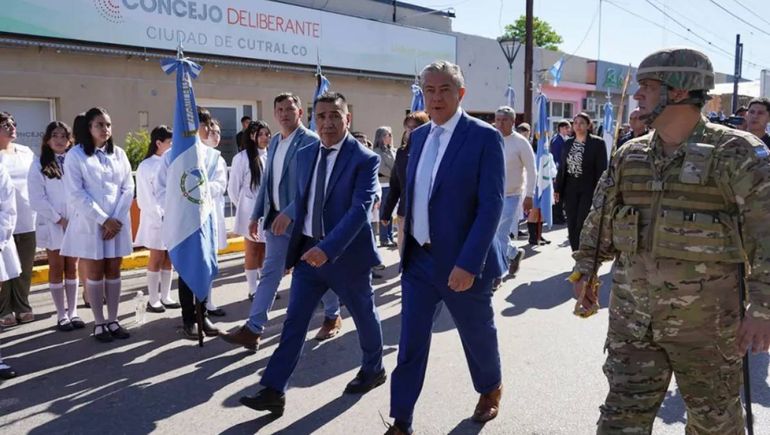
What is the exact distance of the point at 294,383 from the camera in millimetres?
4648

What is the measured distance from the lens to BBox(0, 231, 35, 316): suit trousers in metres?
6.13

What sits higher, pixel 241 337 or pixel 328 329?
pixel 241 337

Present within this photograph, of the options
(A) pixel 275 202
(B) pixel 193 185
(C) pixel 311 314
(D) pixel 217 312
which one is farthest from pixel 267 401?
(D) pixel 217 312

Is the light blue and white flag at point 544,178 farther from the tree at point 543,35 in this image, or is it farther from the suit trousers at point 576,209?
the tree at point 543,35

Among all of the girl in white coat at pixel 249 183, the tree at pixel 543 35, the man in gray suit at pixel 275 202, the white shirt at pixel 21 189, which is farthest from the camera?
the tree at pixel 543 35

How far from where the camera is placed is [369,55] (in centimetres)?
2027

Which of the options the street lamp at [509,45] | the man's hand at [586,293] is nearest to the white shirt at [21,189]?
the man's hand at [586,293]

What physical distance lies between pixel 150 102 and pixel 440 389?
41.5 ft

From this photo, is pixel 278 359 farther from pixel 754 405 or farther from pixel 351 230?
pixel 754 405

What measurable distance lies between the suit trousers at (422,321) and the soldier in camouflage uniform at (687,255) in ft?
3.19

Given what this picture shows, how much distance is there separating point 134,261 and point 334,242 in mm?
5899

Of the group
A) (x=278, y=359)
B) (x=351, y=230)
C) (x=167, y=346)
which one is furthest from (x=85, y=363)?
(x=351, y=230)

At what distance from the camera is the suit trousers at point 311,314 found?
161 inches

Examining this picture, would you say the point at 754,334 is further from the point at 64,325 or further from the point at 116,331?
the point at 64,325
